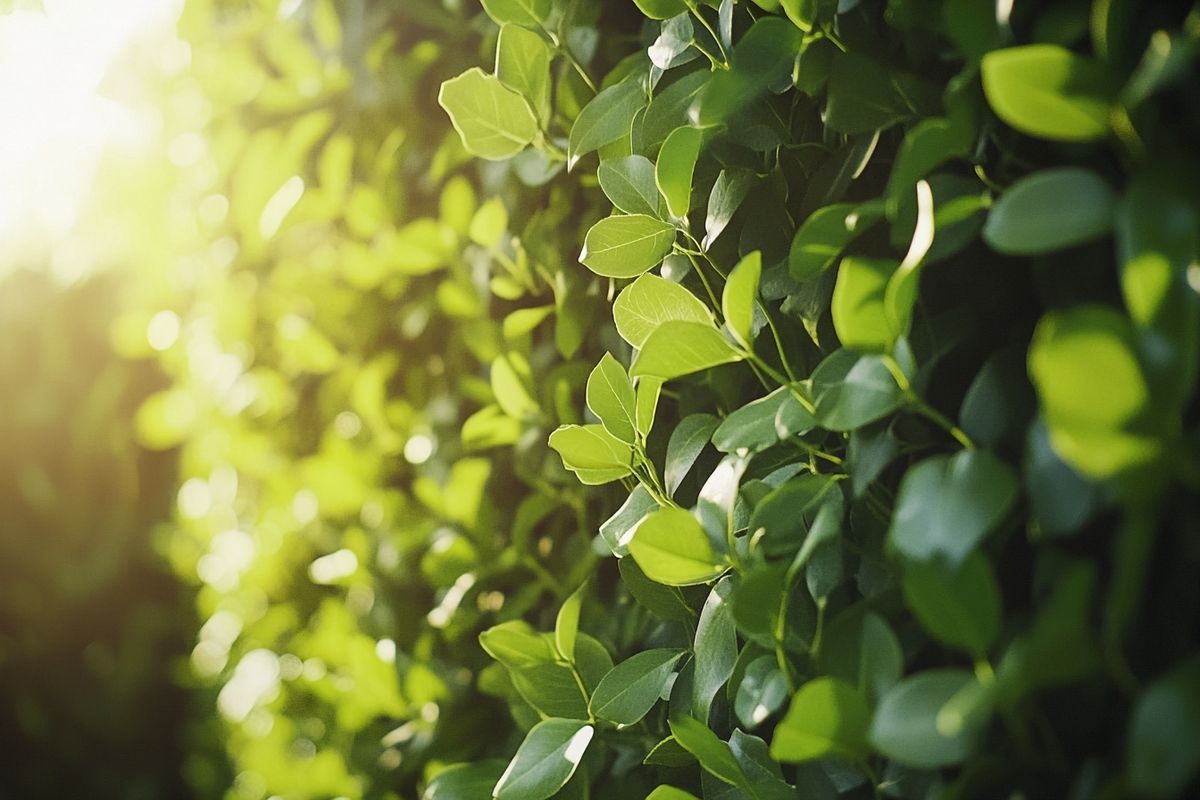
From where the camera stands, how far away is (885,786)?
374 millimetres

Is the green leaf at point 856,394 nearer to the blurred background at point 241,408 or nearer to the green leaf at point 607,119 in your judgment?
the green leaf at point 607,119

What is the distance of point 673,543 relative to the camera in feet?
1.37

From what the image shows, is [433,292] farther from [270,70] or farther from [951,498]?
[951,498]

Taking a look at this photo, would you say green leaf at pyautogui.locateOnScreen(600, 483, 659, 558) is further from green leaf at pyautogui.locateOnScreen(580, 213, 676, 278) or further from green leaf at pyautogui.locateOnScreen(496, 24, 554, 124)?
green leaf at pyautogui.locateOnScreen(496, 24, 554, 124)

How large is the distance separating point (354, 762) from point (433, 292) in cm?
48

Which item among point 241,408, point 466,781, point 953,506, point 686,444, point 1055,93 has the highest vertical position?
point 1055,93

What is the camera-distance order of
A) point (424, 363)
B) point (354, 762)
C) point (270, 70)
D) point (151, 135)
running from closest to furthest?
point (354, 762) < point (424, 363) < point (270, 70) < point (151, 135)

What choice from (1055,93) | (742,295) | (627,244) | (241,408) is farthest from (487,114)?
(241,408)

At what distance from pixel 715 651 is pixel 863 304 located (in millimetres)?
201

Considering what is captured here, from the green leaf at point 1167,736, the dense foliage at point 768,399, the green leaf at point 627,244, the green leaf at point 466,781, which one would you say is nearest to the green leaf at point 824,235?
the dense foliage at point 768,399

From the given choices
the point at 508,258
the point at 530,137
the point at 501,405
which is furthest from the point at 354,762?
the point at 530,137

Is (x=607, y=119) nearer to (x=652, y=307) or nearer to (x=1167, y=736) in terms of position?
(x=652, y=307)

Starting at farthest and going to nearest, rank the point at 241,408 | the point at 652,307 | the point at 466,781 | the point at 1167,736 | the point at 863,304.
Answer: the point at 241,408 < the point at 466,781 < the point at 652,307 < the point at 863,304 < the point at 1167,736

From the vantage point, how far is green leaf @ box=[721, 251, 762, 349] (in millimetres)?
386
